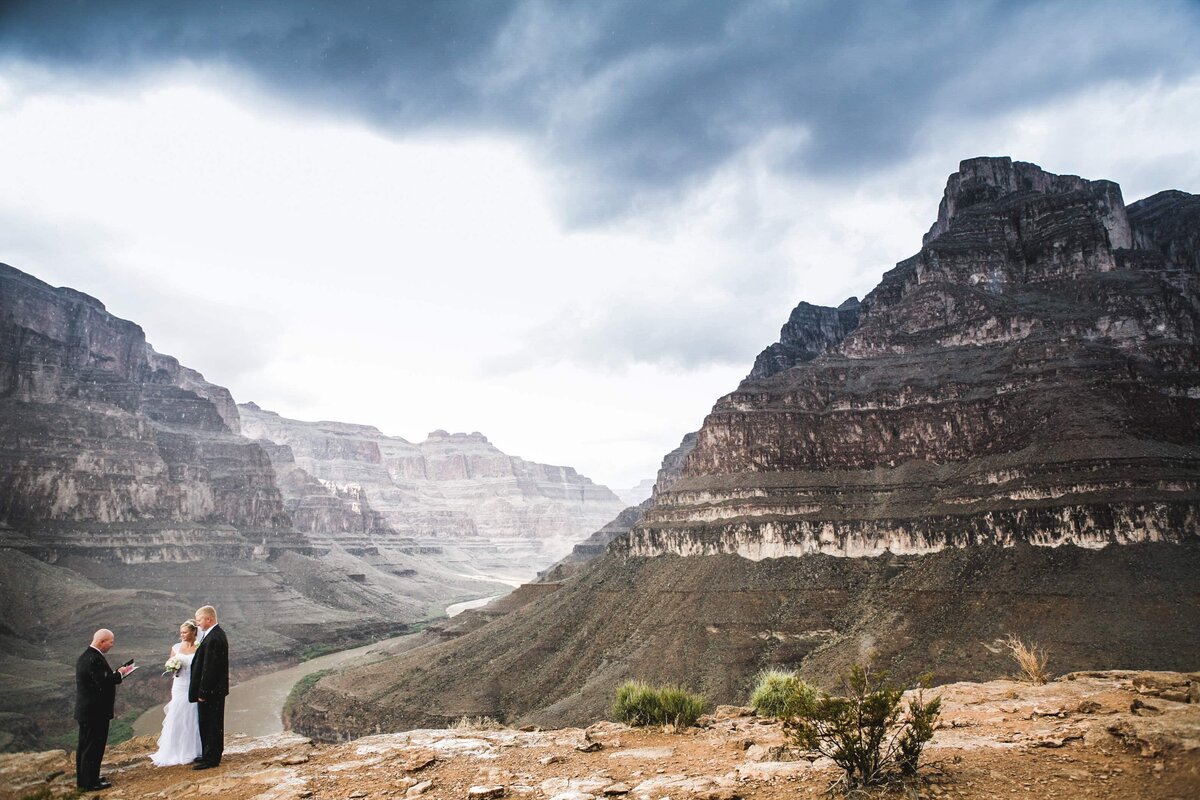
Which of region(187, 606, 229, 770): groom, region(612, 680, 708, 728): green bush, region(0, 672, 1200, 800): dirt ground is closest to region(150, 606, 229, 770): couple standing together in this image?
region(187, 606, 229, 770): groom

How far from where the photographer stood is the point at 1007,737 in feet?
31.9

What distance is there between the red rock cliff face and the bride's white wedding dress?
2048 inches

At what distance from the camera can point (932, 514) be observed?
52.5 metres

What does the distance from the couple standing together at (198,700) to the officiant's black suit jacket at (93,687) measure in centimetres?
91

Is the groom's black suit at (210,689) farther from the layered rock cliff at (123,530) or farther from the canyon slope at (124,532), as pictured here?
the layered rock cliff at (123,530)

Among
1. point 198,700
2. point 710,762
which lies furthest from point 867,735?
point 198,700

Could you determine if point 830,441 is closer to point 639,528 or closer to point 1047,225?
point 639,528

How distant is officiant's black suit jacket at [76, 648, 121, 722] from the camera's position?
10.6m

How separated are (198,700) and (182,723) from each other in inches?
32.0

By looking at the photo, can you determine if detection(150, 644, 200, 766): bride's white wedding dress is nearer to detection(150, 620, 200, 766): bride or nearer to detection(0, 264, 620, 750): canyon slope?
detection(150, 620, 200, 766): bride

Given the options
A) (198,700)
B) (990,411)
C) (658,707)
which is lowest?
(658,707)

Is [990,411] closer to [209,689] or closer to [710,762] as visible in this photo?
[710,762]

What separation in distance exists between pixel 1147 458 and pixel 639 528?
43679 mm

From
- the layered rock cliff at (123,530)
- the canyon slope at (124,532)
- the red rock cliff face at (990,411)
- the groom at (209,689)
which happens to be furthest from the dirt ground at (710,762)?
the layered rock cliff at (123,530)
